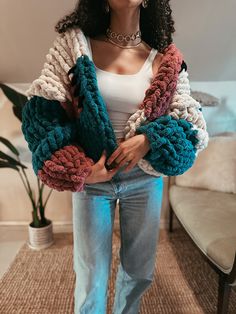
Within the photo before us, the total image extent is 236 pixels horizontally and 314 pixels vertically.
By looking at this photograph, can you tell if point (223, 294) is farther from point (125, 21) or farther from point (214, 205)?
point (125, 21)

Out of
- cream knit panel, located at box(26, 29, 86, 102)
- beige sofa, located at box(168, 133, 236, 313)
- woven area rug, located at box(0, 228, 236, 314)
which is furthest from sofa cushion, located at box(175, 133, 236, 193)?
cream knit panel, located at box(26, 29, 86, 102)

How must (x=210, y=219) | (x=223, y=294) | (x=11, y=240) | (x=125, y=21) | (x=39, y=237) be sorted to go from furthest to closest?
1. (x=11, y=240)
2. (x=39, y=237)
3. (x=210, y=219)
4. (x=223, y=294)
5. (x=125, y=21)

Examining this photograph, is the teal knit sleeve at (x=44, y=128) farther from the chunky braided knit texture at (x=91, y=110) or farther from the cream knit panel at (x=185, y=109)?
the cream knit panel at (x=185, y=109)

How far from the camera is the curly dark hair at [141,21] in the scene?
33.7 inches

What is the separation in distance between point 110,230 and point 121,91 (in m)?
0.42

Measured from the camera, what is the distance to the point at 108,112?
0.84 m

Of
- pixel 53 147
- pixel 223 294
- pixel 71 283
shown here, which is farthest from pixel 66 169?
pixel 71 283

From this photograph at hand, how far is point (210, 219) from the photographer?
1.46 meters

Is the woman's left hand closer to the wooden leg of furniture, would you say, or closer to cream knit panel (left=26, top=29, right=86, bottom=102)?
cream knit panel (left=26, top=29, right=86, bottom=102)

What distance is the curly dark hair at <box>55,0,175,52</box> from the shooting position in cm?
86

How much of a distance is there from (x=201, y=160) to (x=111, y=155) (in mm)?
1215

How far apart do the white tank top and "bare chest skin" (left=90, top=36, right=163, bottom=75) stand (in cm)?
2

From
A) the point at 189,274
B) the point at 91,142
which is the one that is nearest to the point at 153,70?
the point at 91,142

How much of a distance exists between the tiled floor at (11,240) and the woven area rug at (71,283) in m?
0.05
